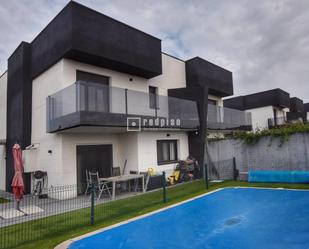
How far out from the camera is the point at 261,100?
2656 centimetres

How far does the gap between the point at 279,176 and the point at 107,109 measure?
835 centimetres

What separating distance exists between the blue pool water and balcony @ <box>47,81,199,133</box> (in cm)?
423

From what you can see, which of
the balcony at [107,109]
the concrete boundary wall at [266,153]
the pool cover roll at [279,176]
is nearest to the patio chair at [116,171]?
the balcony at [107,109]

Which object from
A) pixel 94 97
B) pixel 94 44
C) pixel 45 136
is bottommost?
pixel 45 136

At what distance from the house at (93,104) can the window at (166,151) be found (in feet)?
0.18

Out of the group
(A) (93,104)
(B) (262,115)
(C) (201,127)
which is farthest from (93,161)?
(B) (262,115)

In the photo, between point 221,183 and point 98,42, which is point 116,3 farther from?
point 221,183

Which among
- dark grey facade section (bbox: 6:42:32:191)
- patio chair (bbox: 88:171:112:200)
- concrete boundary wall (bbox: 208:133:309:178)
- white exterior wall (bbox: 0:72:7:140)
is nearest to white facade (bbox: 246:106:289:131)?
concrete boundary wall (bbox: 208:133:309:178)

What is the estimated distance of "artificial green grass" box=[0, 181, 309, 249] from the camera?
18.3 feet

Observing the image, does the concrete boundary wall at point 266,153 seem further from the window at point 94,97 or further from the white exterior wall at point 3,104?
the white exterior wall at point 3,104

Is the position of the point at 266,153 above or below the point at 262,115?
below

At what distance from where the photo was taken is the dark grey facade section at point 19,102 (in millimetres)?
12516

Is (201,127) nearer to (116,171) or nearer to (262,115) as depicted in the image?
(116,171)

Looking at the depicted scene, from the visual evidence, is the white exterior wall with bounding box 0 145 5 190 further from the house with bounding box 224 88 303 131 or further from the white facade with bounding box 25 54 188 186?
the house with bounding box 224 88 303 131
